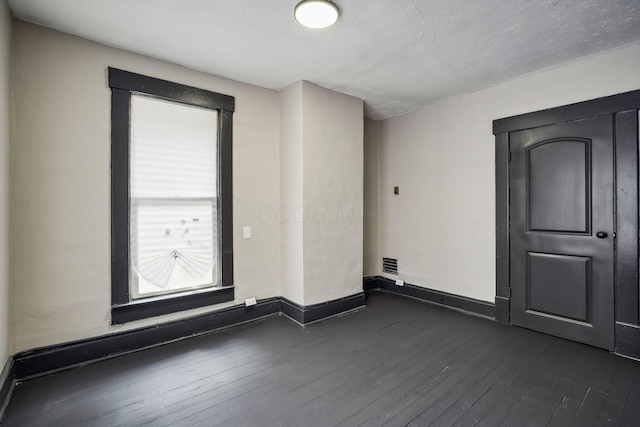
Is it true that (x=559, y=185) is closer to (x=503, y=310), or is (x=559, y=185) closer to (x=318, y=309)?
(x=503, y=310)

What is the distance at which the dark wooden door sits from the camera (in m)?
2.67

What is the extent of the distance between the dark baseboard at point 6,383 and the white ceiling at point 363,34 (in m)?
2.46

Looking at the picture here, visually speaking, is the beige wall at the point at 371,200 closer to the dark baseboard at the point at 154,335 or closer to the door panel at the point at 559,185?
the dark baseboard at the point at 154,335

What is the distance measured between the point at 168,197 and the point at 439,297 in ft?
11.0

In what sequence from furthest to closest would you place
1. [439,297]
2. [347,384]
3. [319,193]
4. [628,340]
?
[439,297] < [319,193] < [628,340] < [347,384]

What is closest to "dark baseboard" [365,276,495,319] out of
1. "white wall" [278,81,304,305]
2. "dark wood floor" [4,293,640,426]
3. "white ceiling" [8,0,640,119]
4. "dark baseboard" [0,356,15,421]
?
"dark wood floor" [4,293,640,426]

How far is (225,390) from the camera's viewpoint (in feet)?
6.87

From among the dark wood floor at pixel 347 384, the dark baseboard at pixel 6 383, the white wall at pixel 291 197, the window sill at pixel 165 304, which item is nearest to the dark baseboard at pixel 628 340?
the dark wood floor at pixel 347 384

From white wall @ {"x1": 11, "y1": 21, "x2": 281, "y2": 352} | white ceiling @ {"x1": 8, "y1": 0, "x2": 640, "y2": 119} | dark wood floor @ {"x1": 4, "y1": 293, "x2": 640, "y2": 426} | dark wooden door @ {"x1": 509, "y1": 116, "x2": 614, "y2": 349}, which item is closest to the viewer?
dark wood floor @ {"x1": 4, "y1": 293, "x2": 640, "y2": 426}

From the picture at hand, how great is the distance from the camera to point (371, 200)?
4.64 metres

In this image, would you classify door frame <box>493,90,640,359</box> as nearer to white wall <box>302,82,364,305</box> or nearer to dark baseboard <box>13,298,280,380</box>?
white wall <box>302,82,364,305</box>

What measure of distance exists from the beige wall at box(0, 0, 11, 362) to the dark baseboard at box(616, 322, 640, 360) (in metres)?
4.65

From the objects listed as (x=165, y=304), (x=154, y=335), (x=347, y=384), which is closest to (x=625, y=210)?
(x=347, y=384)

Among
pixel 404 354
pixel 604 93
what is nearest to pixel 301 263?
pixel 404 354
